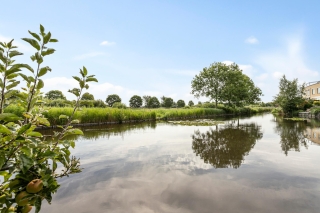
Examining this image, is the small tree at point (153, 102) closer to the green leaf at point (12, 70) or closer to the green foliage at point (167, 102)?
the green foliage at point (167, 102)

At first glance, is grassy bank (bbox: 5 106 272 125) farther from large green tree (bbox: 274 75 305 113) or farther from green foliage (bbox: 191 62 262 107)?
large green tree (bbox: 274 75 305 113)

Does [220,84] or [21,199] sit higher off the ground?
[220,84]

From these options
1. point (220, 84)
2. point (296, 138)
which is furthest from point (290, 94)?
point (296, 138)

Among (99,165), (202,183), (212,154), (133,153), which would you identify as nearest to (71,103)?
(202,183)

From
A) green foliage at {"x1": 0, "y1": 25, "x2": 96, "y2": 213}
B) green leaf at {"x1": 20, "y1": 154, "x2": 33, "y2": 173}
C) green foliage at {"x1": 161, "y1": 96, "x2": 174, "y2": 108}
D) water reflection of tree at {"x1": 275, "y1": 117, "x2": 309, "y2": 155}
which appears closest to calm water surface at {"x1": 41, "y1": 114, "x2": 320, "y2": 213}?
water reflection of tree at {"x1": 275, "y1": 117, "x2": 309, "y2": 155}

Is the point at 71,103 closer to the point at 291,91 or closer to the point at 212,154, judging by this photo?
the point at 212,154

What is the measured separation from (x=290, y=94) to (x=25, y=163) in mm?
32186

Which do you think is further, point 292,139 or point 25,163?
point 292,139

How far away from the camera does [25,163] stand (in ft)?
2.60

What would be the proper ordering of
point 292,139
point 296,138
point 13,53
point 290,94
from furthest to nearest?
1. point 290,94
2. point 296,138
3. point 292,139
4. point 13,53

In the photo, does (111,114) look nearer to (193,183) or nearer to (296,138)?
(296,138)

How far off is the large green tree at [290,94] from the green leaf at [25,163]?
1238 inches

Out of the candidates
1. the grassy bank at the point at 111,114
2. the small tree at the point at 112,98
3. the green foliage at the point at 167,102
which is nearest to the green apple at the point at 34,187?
the grassy bank at the point at 111,114

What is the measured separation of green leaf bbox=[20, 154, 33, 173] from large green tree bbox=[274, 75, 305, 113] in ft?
103
